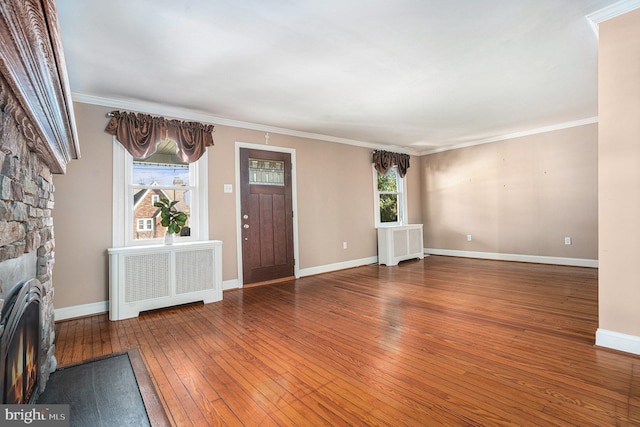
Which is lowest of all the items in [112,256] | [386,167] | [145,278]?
[145,278]

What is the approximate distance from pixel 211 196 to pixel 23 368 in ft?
9.85

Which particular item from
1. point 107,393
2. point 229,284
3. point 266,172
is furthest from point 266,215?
point 107,393

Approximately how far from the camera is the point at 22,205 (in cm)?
135

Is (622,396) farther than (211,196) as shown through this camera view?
No

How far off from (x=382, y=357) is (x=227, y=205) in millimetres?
2956

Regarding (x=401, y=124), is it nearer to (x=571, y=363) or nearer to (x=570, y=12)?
(x=570, y=12)

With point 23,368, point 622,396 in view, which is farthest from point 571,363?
point 23,368

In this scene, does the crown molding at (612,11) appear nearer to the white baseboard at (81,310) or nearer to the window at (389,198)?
the window at (389,198)

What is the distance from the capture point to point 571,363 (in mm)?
2039

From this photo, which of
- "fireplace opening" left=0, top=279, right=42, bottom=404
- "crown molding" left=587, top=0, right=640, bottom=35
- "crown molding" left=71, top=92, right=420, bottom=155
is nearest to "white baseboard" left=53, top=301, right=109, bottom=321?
"fireplace opening" left=0, top=279, right=42, bottom=404

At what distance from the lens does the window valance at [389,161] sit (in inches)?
242

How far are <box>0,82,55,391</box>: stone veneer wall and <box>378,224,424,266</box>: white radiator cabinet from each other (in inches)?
192

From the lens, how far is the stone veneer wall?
107cm

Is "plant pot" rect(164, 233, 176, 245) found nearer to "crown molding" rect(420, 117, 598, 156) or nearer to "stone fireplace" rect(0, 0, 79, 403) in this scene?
"stone fireplace" rect(0, 0, 79, 403)
